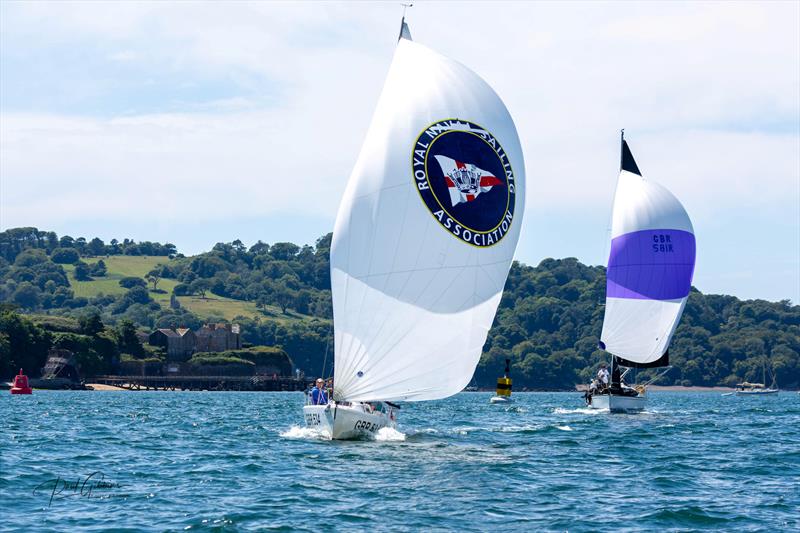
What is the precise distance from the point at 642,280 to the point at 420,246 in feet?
122

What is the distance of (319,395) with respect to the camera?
Answer: 122 ft

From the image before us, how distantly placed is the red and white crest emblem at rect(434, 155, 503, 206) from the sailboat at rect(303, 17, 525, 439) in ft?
0.10

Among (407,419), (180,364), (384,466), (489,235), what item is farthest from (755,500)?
(180,364)

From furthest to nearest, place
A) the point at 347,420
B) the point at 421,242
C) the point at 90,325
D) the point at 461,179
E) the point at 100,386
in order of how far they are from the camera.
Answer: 1. the point at 90,325
2. the point at 100,386
3. the point at 347,420
4. the point at 461,179
5. the point at 421,242

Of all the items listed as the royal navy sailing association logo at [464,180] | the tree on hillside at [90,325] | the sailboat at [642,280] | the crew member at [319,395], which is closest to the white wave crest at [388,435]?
the crew member at [319,395]

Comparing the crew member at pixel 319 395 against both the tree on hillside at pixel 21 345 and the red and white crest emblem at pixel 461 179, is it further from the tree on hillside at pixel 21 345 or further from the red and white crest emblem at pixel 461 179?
the tree on hillside at pixel 21 345

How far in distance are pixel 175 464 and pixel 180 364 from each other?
14739cm

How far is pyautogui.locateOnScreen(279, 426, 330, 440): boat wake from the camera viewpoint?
36.4 metres

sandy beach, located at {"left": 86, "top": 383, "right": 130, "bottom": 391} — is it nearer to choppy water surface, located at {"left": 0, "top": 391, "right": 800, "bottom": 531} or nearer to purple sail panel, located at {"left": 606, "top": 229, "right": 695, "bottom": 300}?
purple sail panel, located at {"left": 606, "top": 229, "right": 695, "bottom": 300}

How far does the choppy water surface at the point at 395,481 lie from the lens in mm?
22016

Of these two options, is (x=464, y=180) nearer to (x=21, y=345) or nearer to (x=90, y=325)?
(x=21, y=345)

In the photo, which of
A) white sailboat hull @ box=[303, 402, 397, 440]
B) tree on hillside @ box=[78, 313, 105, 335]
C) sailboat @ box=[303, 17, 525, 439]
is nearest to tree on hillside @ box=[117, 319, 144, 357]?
tree on hillside @ box=[78, 313, 105, 335]

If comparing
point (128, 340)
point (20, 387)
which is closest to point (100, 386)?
point (128, 340)

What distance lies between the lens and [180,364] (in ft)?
573
